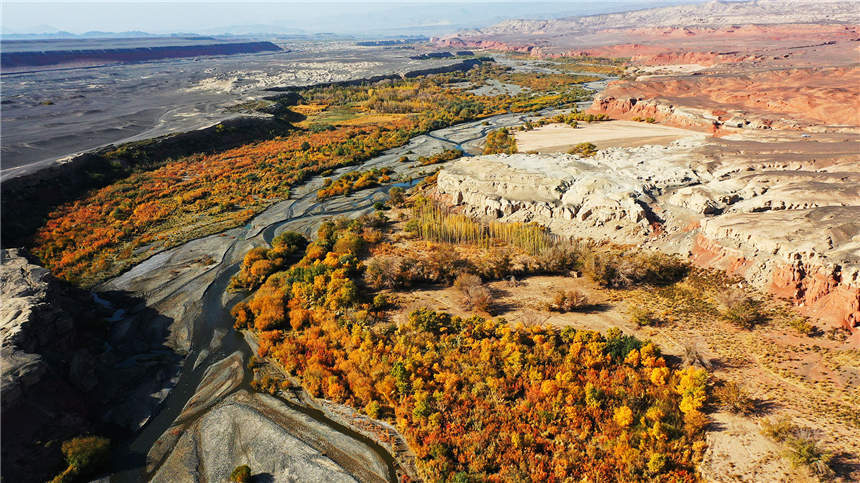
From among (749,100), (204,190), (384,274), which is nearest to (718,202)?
(384,274)

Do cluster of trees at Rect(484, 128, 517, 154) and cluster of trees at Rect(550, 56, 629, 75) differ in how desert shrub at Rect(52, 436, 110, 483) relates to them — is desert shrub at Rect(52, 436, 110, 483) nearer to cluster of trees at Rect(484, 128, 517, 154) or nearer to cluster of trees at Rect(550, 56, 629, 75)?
cluster of trees at Rect(484, 128, 517, 154)

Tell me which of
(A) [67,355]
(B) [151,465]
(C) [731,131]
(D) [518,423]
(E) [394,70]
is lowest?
(B) [151,465]

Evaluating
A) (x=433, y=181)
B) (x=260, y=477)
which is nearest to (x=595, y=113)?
(x=433, y=181)

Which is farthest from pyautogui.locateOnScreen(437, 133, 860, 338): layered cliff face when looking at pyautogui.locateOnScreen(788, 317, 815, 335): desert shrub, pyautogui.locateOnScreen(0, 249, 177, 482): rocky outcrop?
pyautogui.locateOnScreen(0, 249, 177, 482): rocky outcrop

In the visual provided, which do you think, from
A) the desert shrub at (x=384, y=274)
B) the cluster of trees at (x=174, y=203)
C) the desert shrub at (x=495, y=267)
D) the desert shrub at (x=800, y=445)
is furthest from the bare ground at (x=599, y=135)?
the desert shrub at (x=800, y=445)

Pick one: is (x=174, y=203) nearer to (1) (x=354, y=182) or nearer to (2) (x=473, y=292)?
(1) (x=354, y=182)

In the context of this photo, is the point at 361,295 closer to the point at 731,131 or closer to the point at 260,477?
the point at 260,477

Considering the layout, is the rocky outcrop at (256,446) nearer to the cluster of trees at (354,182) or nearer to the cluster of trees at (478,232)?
the cluster of trees at (478,232)
